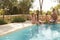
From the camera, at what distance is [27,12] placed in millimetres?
26422

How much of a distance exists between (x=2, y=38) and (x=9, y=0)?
280 inches

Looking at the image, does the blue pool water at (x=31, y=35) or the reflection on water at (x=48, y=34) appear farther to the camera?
the reflection on water at (x=48, y=34)

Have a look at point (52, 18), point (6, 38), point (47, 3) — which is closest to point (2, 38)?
point (6, 38)

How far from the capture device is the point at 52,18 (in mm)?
18891

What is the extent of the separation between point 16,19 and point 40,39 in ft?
30.1

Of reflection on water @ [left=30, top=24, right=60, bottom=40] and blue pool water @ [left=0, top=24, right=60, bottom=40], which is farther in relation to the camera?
reflection on water @ [left=30, top=24, right=60, bottom=40]

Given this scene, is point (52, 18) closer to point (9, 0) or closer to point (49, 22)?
point (49, 22)

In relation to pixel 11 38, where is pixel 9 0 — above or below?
above

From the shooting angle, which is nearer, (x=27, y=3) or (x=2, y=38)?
(x=2, y=38)

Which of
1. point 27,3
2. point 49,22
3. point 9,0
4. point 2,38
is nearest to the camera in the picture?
point 2,38

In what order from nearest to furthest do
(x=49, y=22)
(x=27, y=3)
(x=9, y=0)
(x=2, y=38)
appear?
(x=2, y=38) < (x=9, y=0) < (x=49, y=22) < (x=27, y=3)

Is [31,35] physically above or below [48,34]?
above

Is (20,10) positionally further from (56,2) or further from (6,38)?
(6,38)

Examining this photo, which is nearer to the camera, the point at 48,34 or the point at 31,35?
the point at 31,35
